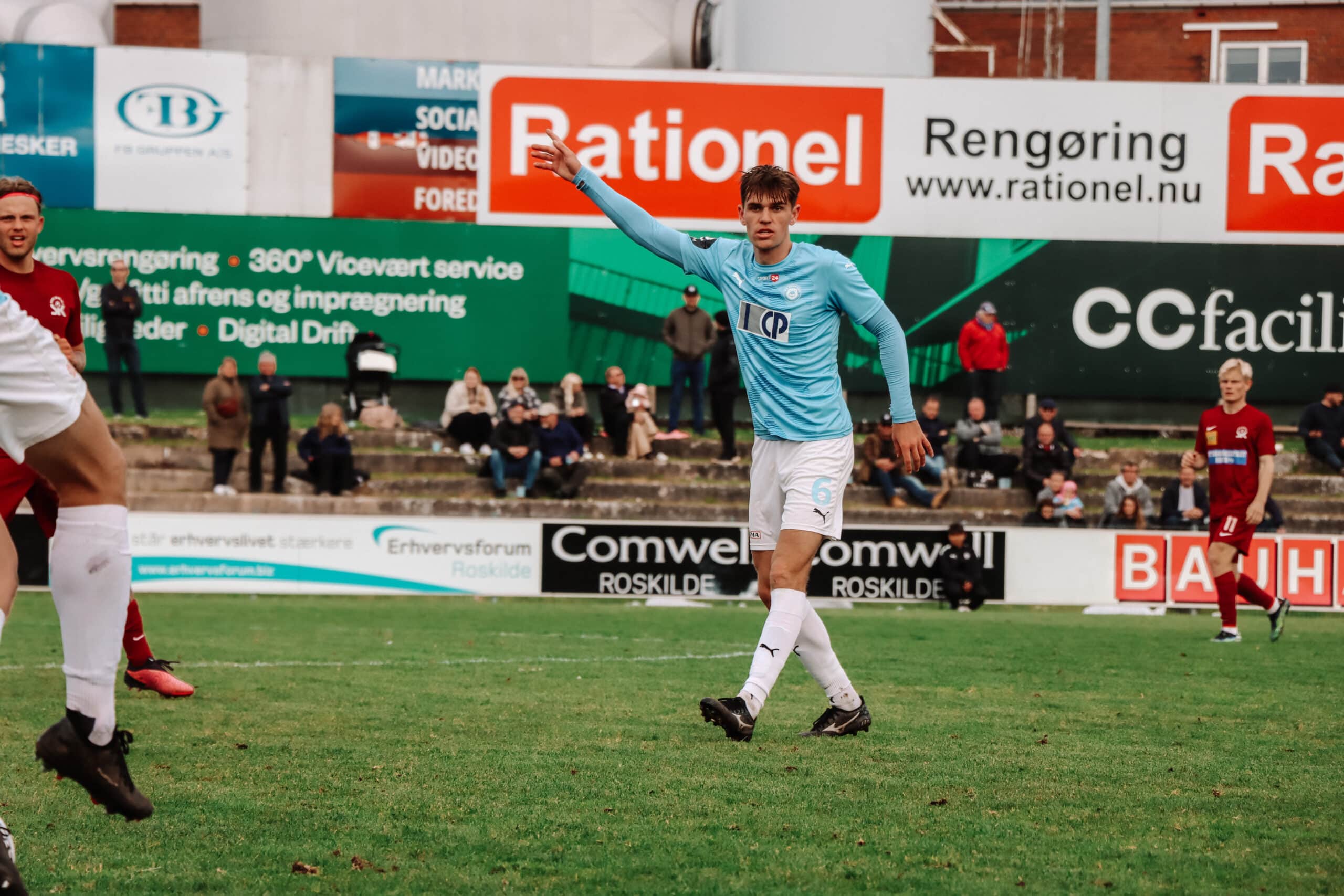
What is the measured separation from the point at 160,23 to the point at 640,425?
69.1 feet

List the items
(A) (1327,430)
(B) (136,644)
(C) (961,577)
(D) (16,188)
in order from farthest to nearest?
(A) (1327,430), (C) (961,577), (B) (136,644), (D) (16,188)

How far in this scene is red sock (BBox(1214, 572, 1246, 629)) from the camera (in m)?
14.2

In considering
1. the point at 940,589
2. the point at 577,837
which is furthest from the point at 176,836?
the point at 940,589

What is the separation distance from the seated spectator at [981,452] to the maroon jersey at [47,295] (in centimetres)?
1794

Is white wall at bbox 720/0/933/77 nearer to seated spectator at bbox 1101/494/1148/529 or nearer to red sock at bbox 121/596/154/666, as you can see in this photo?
seated spectator at bbox 1101/494/1148/529

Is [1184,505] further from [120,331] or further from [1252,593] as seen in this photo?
[120,331]

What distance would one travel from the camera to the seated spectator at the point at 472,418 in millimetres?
24234

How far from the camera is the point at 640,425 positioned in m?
24.8

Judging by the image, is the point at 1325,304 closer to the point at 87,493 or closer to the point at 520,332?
the point at 520,332

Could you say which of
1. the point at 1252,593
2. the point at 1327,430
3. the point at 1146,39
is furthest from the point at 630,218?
the point at 1146,39

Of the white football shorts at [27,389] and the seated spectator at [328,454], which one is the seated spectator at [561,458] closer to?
the seated spectator at [328,454]

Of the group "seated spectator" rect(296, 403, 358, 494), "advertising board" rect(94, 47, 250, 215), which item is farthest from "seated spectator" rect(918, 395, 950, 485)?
"advertising board" rect(94, 47, 250, 215)

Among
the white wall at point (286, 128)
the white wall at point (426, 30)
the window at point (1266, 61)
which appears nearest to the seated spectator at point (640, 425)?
the white wall at point (286, 128)

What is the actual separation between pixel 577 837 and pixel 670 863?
45 centimetres
